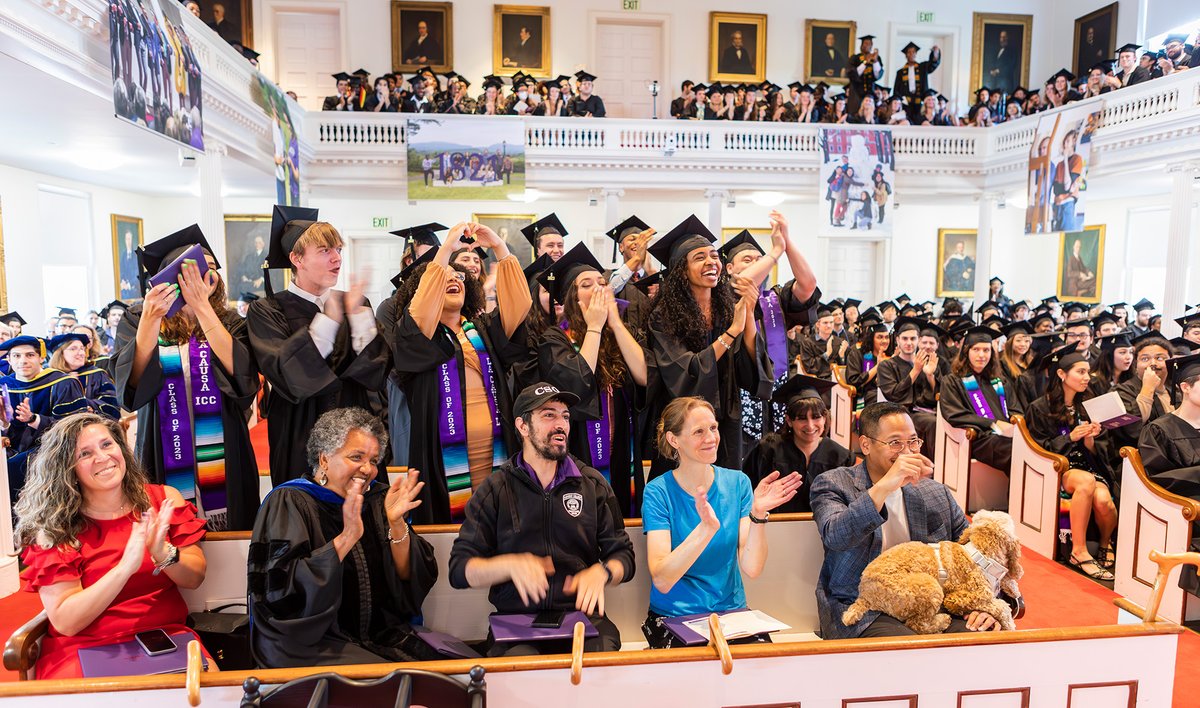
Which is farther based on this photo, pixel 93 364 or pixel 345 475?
pixel 93 364

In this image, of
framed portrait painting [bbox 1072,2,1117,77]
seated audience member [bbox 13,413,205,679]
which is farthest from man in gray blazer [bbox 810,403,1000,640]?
framed portrait painting [bbox 1072,2,1117,77]

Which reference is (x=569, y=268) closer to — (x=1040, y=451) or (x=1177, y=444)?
(x=1040, y=451)

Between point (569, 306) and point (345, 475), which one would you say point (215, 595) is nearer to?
point (345, 475)

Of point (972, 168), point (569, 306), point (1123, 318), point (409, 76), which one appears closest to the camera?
point (569, 306)

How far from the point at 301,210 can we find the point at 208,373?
89 centimetres

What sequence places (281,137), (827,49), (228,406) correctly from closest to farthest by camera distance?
1. (228,406)
2. (281,137)
3. (827,49)

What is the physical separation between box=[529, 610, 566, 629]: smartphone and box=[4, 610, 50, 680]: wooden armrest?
1649 millimetres

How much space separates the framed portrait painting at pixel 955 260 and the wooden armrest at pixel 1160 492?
1761 cm

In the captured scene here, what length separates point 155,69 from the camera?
728 cm

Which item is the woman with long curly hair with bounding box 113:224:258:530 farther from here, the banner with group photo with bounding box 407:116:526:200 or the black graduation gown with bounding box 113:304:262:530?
the banner with group photo with bounding box 407:116:526:200

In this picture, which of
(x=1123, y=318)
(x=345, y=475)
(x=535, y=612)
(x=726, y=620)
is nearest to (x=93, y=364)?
(x=345, y=475)

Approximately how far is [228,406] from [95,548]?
1091 millimetres

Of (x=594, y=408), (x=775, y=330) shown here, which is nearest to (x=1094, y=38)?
(x=775, y=330)

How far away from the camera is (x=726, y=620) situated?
2857 mm
